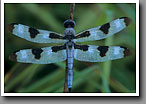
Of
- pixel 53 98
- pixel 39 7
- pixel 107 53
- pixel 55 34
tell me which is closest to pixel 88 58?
pixel 107 53

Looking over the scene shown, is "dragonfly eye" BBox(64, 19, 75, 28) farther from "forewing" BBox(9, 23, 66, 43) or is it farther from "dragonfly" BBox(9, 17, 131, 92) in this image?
"forewing" BBox(9, 23, 66, 43)

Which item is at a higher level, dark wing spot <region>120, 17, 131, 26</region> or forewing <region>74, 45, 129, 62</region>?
dark wing spot <region>120, 17, 131, 26</region>

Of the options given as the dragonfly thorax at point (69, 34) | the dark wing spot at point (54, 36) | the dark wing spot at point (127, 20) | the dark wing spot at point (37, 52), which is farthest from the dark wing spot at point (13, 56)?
the dark wing spot at point (127, 20)

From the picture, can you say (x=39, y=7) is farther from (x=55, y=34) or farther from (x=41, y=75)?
(x=41, y=75)

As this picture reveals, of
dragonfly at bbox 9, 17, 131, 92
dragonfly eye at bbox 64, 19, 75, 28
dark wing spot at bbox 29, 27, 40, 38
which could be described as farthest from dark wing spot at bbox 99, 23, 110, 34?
dark wing spot at bbox 29, 27, 40, 38

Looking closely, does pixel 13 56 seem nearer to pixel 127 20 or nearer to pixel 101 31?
pixel 101 31

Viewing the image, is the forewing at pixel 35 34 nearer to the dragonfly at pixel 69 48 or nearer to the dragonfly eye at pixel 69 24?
the dragonfly at pixel 69 48

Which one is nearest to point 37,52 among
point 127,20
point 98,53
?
point 98,53
